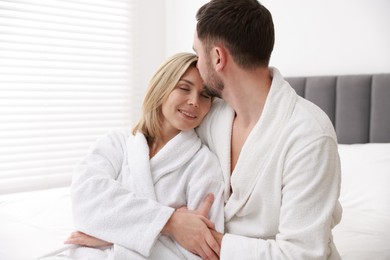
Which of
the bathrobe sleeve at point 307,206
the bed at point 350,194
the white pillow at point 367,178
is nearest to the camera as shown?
the bathrobe sleeve at point 307,206

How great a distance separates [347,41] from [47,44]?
2.09 m

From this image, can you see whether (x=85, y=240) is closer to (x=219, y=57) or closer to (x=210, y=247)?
(x=210, y=247)

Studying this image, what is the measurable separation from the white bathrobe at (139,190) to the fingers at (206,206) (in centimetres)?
2

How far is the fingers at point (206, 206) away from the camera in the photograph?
124cm

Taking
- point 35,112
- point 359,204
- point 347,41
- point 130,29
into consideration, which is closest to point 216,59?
point 359,204

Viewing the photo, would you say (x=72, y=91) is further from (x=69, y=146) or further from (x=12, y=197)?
(x=12, y=197)

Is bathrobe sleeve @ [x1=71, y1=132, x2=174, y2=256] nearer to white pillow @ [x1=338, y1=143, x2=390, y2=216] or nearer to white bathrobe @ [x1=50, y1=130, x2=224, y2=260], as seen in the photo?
white bathrobe @ [x1=50, y1=130, x2=224, y2=260]

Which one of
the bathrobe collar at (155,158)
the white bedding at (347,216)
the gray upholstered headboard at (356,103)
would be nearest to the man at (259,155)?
the bathrobe collar at (155,158)

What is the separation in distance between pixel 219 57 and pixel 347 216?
1.04 meters

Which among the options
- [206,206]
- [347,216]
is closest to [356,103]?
[347,216]

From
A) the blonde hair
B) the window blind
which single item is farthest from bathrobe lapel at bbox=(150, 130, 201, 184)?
the window blind

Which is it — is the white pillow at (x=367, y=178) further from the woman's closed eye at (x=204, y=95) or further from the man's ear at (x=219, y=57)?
the man's ear at (x=219, y=57)

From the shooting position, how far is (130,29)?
351 centimetres

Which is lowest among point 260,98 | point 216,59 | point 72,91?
point 72,91
